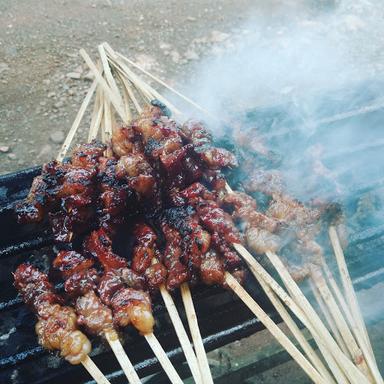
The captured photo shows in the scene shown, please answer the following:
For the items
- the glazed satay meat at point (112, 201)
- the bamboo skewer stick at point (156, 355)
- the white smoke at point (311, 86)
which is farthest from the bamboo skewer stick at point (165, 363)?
the white smoke at point (311, 86)

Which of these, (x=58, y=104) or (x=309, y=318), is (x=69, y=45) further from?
(x=309, y=318)

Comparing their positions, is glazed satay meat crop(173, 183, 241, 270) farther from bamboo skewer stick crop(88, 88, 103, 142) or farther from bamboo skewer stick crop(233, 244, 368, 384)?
bamboo skewer stick crop(88, 88, 103, 142)

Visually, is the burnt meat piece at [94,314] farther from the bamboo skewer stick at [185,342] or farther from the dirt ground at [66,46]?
the dirt ground at [66,46]

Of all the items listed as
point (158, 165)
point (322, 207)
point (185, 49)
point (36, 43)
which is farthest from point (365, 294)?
point (36, 43)

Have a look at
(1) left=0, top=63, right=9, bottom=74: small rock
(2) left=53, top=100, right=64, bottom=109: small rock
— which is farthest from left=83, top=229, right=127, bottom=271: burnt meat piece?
(1) left=0, top=63, right=9, bottom=74: small rock

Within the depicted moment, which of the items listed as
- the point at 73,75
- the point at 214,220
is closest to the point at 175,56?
the point at 73,75

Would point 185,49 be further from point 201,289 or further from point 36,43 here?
point 201,289
